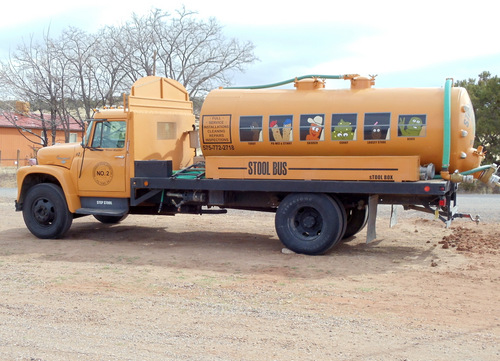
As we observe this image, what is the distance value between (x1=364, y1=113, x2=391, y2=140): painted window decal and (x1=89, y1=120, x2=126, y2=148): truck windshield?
4594 mm

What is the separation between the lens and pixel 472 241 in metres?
11.5

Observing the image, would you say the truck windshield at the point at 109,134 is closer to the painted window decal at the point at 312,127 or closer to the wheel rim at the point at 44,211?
the wheel rim at the point at 44,211

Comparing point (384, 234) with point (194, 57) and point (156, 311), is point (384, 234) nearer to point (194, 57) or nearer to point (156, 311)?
point (156, 311)

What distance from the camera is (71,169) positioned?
11984 millimetres

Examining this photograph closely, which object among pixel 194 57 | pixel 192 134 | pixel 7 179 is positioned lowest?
pixel 7 179

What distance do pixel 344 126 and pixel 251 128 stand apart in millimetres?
1583

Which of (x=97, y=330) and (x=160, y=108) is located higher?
(x=160, y=108)

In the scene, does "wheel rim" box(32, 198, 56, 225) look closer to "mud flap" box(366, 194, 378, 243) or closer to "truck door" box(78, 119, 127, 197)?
"truck door" box(78, 119, 127, 197)

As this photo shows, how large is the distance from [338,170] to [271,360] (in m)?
5.14

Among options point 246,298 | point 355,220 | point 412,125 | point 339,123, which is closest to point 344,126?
point 339,123

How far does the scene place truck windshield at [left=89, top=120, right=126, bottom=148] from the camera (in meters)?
11.6

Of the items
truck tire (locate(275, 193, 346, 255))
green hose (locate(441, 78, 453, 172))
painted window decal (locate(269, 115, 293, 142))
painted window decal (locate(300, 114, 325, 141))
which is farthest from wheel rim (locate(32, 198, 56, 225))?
green hose (locate(441, 78, 453, 172))

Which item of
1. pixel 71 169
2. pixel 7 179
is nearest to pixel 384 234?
pixel 71 169

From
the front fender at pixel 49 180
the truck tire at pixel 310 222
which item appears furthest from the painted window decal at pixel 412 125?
the front fender at pixel 49 180
